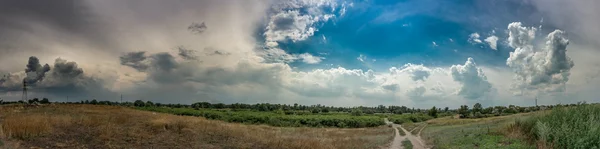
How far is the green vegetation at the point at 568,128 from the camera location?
18141mm

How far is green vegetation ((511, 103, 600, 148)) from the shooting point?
1814 centimetres

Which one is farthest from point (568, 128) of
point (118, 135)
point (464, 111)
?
point (464, 111)

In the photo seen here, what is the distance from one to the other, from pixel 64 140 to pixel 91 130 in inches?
117

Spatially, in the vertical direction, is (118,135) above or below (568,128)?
below

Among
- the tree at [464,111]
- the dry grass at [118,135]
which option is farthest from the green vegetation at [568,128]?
the tree at [464,111]

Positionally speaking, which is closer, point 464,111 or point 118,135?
point 118,135

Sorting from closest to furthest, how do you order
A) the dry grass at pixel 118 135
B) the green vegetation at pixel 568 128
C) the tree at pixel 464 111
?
the dry grass at pixel 118 135
the green vegetation at pixel 568 128
the tree at pixel 464 111

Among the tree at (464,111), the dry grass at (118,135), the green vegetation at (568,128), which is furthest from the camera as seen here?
the tree at (464,111)

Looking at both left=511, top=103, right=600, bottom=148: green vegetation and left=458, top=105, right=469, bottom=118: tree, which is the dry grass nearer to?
left=511, top=103, right=600, bottom=148: green vegetation

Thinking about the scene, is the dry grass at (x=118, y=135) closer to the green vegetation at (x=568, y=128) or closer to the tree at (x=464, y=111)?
the green vegetation at (x=568, y=128)

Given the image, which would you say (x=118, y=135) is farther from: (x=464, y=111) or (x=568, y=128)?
(x=464, y=111)

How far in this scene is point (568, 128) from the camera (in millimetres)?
20375

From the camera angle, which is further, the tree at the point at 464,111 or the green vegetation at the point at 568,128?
the tree at the point at 464,111

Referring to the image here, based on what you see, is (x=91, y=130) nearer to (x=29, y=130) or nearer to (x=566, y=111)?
(x=29, y=130)
